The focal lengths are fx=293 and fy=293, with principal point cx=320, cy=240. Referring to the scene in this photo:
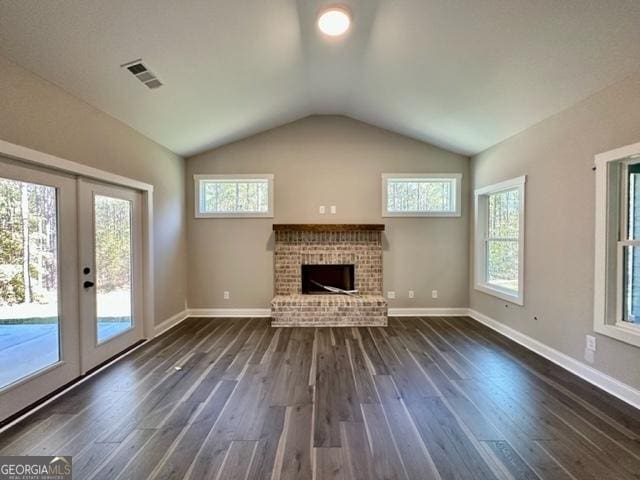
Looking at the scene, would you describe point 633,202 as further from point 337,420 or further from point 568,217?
point 337,420

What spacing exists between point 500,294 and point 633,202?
186 cm

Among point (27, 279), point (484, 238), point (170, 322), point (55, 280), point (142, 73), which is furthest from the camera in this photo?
point (484, 238)

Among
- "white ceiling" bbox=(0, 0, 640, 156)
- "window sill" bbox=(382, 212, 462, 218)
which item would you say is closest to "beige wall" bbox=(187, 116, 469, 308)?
"window sill" bbox=(382, 212, 462, 218)

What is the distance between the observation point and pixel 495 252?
4.29 metres

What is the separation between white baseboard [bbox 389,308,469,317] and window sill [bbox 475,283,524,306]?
50 centimetres

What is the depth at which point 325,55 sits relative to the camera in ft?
10.2

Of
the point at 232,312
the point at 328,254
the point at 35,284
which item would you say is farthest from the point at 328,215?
the point at 35,284

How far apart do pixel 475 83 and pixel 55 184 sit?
397 cm

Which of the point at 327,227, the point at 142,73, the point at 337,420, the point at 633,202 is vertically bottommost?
the point at 337,420

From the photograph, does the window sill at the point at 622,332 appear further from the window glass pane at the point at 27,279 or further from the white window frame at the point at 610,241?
the window glass pane at the point at 27,279

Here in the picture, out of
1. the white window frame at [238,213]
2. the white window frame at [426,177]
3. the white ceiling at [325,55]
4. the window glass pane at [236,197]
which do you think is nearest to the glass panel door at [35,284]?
the white ceiling at [325,55]

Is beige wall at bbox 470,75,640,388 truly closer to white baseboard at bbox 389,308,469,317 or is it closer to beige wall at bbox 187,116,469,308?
white baseboard at bbox 389,308,469,317

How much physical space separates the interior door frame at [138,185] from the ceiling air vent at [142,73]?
3.10 feet

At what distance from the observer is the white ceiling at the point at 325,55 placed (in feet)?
6.50
